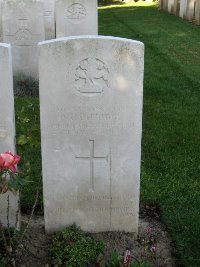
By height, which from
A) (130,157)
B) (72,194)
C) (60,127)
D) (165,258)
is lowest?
(165,258)

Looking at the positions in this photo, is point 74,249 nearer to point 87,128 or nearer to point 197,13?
point 87,128

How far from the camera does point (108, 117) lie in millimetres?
3594

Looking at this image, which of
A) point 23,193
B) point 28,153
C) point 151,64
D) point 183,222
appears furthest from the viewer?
point 151,64

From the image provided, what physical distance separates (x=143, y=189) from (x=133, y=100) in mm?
1445

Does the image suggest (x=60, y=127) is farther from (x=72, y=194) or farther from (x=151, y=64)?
(x=151, y=64)

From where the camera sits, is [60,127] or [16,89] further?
[16,89]

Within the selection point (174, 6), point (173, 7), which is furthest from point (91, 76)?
point (173, 7)

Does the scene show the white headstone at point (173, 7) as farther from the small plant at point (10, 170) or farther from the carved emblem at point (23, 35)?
the small plant at point (10, 170)

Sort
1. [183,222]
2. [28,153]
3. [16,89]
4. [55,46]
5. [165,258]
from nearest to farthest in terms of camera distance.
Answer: [55,46] < [165,258] < [183,222] < [28,153] < [16,89]

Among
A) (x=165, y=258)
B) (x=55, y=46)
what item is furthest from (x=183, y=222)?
(x=55, y=46)

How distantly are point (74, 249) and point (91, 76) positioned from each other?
49.0 inches

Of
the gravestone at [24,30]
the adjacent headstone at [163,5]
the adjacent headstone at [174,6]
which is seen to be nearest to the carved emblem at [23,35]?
the gravestone at [24,30]

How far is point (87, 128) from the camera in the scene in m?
3.63

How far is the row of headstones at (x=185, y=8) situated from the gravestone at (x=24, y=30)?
8705 millimetres
